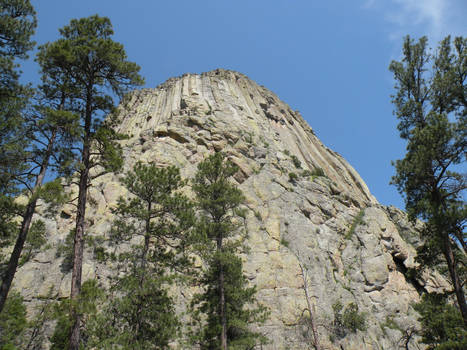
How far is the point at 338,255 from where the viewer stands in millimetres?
32062

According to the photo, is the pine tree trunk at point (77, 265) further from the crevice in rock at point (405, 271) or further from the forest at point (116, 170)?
the crevice in rock at point (405, 271)

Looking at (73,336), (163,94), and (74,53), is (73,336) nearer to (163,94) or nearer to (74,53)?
(74,53)

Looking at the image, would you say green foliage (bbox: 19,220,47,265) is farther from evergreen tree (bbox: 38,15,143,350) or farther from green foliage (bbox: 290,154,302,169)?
green foliage (bbox: 290,154,302,169)

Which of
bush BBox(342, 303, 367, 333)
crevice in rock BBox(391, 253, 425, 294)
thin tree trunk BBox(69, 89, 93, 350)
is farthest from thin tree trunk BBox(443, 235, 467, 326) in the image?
crevice in rock BBox(391, 253, 425, 294)

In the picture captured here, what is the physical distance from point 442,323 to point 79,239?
19740mm

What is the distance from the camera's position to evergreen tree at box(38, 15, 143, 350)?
1336 cm

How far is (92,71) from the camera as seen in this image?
1425 cm

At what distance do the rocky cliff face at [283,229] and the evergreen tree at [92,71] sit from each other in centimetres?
126

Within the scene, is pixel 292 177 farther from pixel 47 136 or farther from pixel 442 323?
pixel 47 136

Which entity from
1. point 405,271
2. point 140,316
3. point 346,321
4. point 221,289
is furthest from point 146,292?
point 405,271

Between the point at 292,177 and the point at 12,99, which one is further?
the point at 292,177

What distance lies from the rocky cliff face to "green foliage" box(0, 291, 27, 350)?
2.09 m

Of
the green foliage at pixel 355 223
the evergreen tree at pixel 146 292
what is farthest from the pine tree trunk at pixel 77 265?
the green foliage at pixel 355 223

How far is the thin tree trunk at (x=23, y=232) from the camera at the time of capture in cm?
1125
